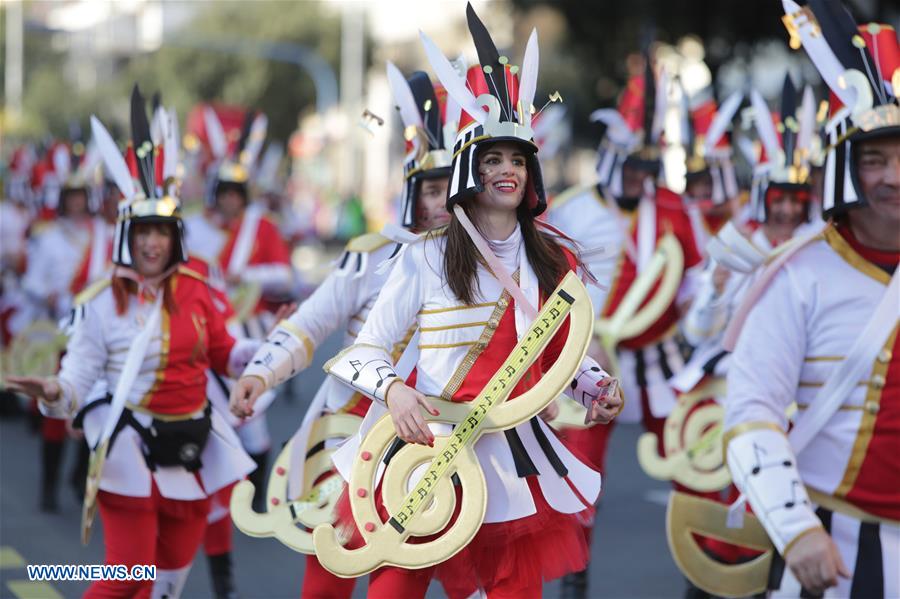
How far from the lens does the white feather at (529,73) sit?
425 cm

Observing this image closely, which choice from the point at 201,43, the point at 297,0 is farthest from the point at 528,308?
the point at 297,0

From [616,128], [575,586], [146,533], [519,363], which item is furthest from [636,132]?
[519,363]

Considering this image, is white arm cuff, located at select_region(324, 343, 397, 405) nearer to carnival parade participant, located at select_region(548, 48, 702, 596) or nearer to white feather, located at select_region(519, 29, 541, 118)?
white feather, located at select_region(519, 29, 541, 118)

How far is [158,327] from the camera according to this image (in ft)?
18.9

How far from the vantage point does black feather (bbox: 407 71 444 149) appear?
555 cm

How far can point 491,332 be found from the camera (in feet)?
13.6

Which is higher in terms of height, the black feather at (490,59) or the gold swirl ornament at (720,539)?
the black feather at (490,59)

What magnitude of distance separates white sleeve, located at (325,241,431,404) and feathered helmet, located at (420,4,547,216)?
0.70 ft

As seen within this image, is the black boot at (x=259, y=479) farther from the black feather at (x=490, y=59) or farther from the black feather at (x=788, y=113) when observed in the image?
the black feather at (x=490, y=59)

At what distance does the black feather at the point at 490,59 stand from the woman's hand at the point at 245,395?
1480mm

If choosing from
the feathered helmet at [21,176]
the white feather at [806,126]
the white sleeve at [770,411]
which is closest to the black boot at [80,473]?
the white feather at [806,126]

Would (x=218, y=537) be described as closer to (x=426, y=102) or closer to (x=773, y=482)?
(x=426, y=102)

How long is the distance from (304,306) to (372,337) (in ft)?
4.06

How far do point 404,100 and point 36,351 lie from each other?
600cm
